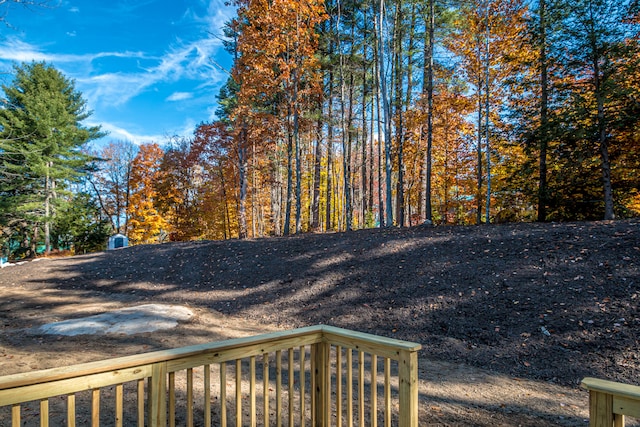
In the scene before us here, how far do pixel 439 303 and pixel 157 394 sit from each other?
471 centimetres

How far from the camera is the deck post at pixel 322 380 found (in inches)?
86.6

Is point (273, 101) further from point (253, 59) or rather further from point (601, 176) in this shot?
point (601, 176)

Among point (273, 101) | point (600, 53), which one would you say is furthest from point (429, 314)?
point (273, 101)

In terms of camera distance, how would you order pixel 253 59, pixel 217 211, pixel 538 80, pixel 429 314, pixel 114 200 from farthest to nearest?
pixel 114 200 → pixel 217 211 → pixel 253 59 → pixel 538 80 → pixel 429 314

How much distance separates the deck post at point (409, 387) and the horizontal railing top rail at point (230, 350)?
41 millimetres

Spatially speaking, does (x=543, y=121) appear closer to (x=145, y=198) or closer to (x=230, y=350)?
(x=230, y=350)

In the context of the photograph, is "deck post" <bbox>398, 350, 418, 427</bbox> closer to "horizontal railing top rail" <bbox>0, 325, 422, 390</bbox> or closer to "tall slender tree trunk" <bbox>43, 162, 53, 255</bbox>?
"horizontal railing top rail" <bbox>0, 325, 422, 390</bbox>

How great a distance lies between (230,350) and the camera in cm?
181

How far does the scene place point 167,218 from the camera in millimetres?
22188

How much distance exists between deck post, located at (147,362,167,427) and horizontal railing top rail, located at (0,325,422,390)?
0.04 meters

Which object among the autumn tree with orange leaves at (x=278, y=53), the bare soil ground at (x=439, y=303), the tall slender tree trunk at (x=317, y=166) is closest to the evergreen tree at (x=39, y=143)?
the bare soil ground at (x=439, y=303)

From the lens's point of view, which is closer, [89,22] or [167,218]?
[89,22]

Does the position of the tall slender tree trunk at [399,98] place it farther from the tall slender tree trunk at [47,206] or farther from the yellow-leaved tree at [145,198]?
the tall slender tree trunk at [47,206]

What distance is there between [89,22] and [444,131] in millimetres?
14126
